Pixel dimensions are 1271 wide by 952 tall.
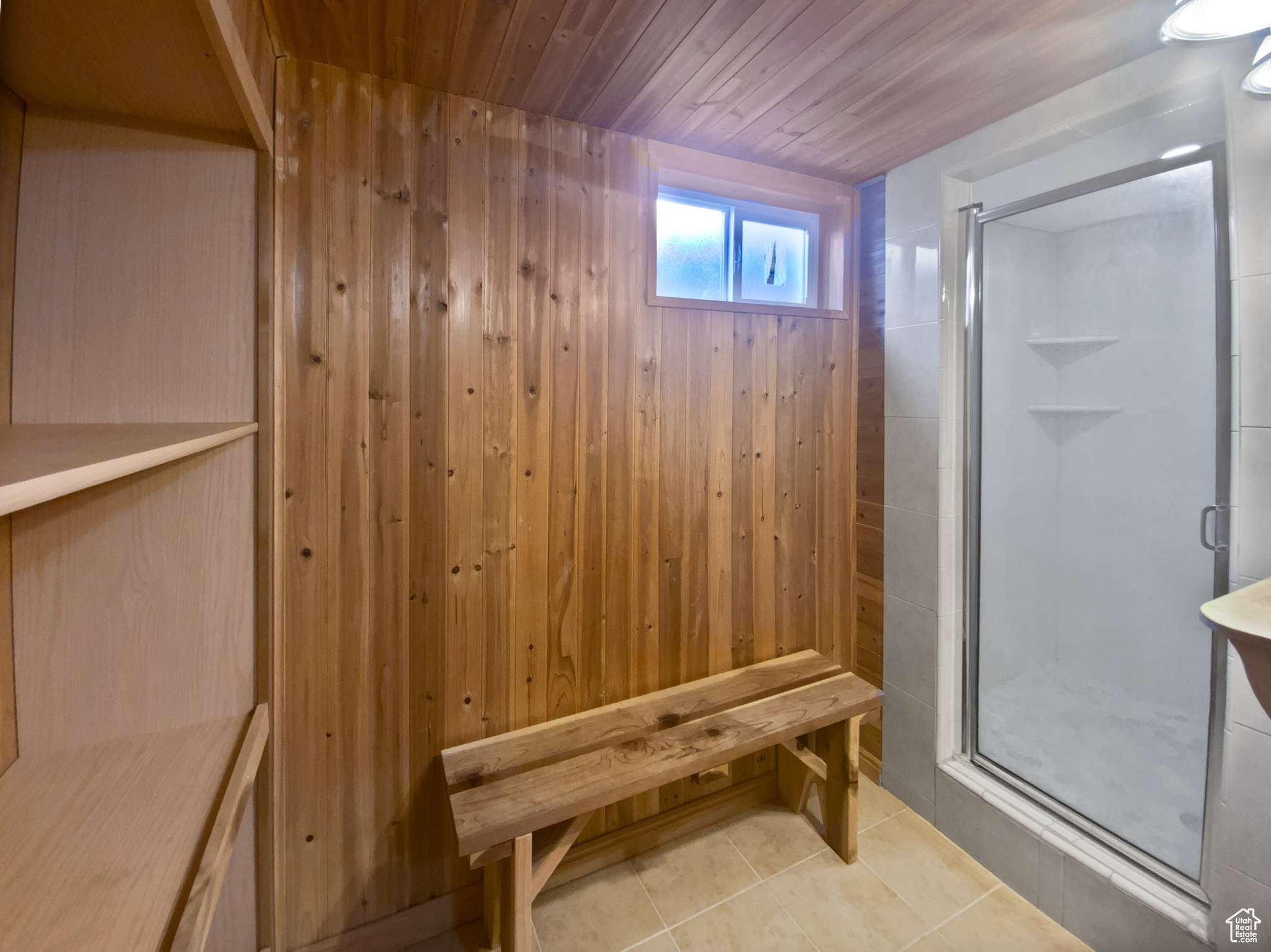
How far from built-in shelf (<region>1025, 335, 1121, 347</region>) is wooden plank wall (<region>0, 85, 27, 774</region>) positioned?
2.77m

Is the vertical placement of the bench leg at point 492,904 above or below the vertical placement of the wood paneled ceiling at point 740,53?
below

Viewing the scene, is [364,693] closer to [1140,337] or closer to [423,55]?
[423,55]

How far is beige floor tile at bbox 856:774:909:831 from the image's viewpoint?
202cm

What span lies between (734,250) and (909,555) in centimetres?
130

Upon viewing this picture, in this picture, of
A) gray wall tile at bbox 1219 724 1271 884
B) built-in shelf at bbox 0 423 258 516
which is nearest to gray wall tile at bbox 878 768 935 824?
gray wall tile at bbox 1219 724 1271 884

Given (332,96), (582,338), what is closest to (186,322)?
(332,96)

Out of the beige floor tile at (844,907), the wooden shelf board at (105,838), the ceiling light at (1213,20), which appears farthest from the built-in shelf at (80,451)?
the beige floor tile at (844,907)

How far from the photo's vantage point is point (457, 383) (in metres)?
1.57

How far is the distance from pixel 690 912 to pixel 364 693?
116 centimetres

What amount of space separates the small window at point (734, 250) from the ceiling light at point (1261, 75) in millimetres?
1174

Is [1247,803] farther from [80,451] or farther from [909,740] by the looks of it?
[80,451]

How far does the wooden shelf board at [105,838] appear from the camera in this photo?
0.62 metres

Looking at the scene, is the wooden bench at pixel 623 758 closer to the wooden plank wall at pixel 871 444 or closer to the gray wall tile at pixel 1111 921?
the wooden plank wall at pixel 871 444

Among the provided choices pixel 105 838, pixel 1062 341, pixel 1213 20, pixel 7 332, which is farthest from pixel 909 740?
pixel 7 332
